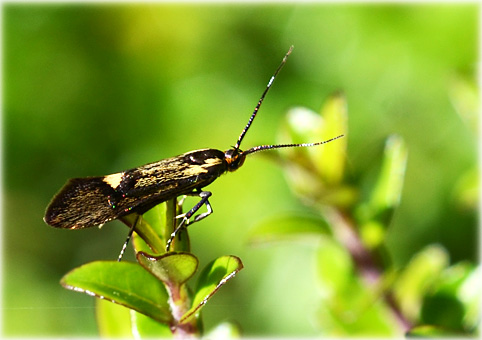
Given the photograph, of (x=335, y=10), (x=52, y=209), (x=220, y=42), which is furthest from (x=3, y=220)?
(x=335, y=10)

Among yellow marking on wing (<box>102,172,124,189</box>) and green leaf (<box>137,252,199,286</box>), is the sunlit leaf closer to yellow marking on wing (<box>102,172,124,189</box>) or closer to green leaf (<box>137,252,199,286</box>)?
yellow marking on wing (<box>102,172,124,189</box>)

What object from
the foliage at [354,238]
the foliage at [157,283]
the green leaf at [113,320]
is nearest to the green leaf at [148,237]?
the foliage at [157,283]

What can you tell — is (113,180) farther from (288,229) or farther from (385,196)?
(385,196)

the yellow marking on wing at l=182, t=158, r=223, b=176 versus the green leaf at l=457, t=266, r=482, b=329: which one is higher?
the yellow marking on wing at l=182, t=158, r=223, b=176

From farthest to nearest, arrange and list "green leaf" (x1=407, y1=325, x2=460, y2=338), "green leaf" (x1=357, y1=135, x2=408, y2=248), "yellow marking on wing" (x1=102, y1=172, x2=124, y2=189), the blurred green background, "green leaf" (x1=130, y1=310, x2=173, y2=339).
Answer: the blurred green background, "green leaf" (x1=357, y1=135, x2=408, y2=248), "yellow marking on wing" (x1=102, y1=172, x2=124, y2=189), "green leaf" (x1=407, y1=325, x2=460, y2=338), "green leaf" (x1=130, y1=310, x2=173, y2=339)

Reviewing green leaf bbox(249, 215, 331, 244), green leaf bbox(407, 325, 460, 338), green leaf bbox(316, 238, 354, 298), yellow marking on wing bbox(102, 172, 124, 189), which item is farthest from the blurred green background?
green leaf bbox(407, 325, 460, 338)

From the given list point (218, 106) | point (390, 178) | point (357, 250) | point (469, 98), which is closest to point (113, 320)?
point (357, 250)

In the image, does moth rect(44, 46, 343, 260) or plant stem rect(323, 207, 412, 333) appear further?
plant stem rect(323, 207, 412, 333)

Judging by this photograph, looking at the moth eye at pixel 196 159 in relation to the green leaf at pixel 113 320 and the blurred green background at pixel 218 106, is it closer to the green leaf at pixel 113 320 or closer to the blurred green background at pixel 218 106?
the green leaf at pixel 113 320
